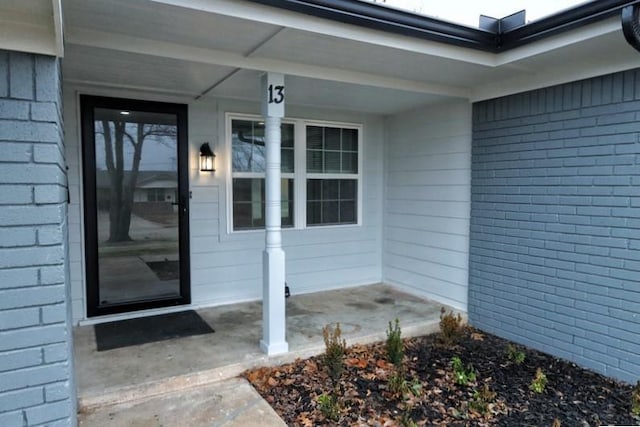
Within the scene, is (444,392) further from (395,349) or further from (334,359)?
(334,359)

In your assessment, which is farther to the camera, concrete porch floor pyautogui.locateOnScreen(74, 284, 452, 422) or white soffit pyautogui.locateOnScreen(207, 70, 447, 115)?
white soffit pyautogui.locateOnScreen(207, 70, 447, 115)

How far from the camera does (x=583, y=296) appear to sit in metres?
3.46

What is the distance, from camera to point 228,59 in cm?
313

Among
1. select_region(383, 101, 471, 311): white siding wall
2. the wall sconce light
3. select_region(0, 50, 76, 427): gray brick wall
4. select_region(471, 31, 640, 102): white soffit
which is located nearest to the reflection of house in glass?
the wall sconce light

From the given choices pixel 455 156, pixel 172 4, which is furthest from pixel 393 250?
pixel 172 4

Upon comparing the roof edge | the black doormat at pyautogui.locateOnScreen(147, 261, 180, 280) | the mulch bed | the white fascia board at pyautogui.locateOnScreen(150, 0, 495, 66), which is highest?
the roof edge

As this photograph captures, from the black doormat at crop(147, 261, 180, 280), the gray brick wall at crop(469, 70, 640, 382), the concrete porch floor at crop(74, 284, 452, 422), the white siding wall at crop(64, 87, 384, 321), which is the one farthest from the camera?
the black doormat at crop(147, 261, 180, 280)

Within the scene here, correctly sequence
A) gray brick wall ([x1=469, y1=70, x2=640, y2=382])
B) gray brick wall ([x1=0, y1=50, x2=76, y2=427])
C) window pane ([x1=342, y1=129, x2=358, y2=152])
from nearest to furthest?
gray brick wall ([x1=0, y1=50, x2=76, y2=427]) → gray brick wall ([x1=469, y1=70, x2=640, y2=382]) → window pane ([x1=342, y1=129, x2=358, y2=152])

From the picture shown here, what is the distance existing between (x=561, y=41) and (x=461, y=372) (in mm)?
2582

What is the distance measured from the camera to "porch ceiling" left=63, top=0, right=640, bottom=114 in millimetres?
2479

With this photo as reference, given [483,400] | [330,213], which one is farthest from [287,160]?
[483,400]

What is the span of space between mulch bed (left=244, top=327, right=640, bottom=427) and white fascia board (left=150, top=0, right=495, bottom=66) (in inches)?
97.8

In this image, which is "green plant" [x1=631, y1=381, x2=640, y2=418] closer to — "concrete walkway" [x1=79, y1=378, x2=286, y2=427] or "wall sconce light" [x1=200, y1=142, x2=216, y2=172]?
"concrete walkway" [x1=79, y1=378, x2=286, y2=427]

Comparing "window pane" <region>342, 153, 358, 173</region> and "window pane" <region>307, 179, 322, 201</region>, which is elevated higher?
"window pane" <region>342, 153, 358, 173</region>
